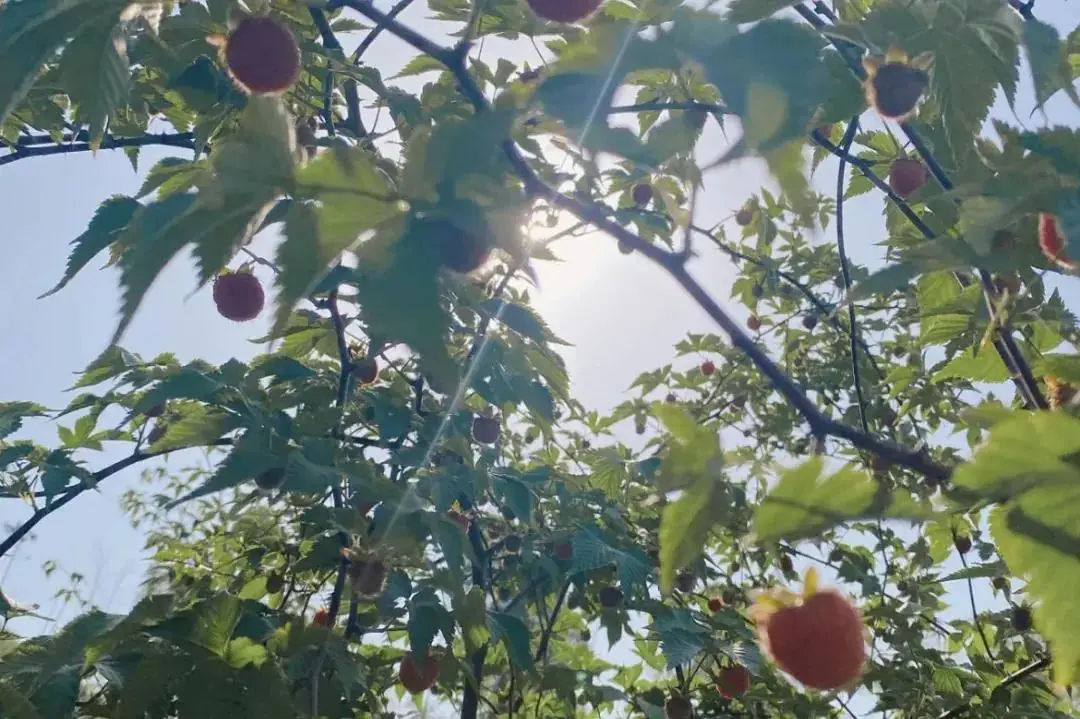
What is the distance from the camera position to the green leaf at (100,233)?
3.77 ft

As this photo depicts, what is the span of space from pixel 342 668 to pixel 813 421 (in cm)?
124

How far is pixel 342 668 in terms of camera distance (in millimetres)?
1688

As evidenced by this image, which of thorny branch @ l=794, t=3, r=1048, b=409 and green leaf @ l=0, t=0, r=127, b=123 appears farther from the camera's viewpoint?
thorny branch @ l=794, t=3, r=1048, b=409

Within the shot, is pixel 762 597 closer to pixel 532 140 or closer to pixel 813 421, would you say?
pixel 813 421

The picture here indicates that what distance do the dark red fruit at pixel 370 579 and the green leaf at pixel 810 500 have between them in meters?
1.42

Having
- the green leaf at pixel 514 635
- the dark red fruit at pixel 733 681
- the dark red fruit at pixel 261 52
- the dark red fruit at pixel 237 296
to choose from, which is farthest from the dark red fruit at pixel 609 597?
the dark red fruit at pixel 261 52

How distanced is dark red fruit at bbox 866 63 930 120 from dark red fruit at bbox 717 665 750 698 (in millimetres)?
2028

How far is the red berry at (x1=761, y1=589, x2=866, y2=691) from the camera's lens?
1.26 meters

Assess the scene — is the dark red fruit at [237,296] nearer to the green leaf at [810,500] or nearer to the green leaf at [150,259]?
the green leaf at [150,259]

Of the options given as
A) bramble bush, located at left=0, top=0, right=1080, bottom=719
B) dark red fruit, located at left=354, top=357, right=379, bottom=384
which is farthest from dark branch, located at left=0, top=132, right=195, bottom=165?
dark red fruit, located at left=354, top=357, right=379, bottom=384

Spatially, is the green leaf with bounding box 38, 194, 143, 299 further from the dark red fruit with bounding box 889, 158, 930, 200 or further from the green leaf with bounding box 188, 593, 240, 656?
the dark red fruit with bounding box 889, 158, 930, 200

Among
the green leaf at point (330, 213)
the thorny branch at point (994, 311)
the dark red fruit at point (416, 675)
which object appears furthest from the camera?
the dark red fruit at point (416, 675)

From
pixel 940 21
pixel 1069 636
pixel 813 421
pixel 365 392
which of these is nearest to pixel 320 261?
pixel 813 421

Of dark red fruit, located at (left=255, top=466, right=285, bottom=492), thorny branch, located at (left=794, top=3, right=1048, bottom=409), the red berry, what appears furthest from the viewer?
dark red fruit, located at (left=255, top=466, right=285, bottom=492)
